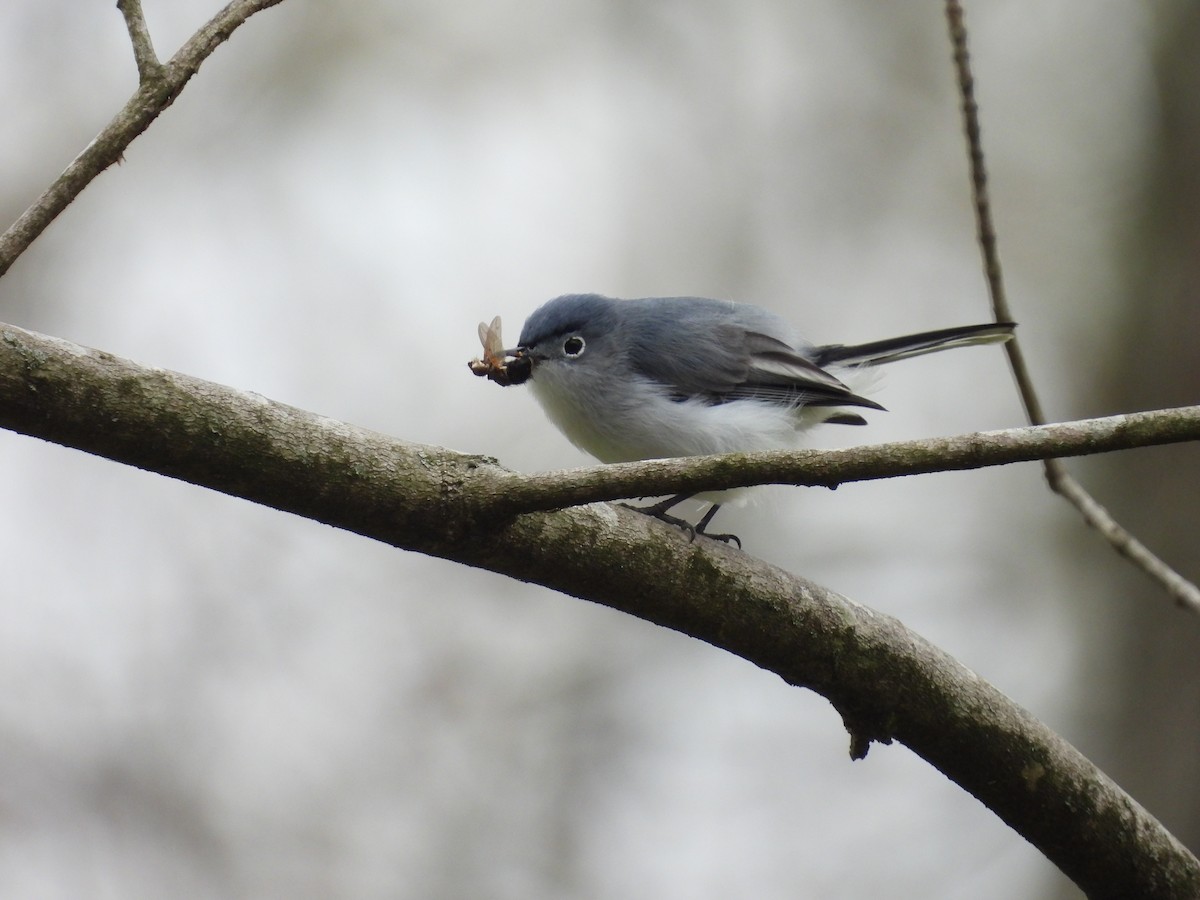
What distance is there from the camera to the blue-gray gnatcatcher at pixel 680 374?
3717 mm

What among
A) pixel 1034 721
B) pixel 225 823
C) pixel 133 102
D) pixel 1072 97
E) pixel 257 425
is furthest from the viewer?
pixel 1072 97

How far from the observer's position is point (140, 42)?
6.89ft

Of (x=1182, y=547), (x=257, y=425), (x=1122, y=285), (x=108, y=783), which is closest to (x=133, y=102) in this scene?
(x=257, y=425)

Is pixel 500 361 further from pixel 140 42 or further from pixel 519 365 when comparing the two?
pixel 140 42

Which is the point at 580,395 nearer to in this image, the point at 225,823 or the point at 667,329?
the point at 667,329

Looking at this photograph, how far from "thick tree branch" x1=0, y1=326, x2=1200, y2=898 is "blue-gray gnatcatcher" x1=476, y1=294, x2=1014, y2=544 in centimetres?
133

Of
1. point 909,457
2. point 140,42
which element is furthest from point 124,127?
point 909,457

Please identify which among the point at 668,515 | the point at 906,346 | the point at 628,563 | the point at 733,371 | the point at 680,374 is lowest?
the point at 628,563

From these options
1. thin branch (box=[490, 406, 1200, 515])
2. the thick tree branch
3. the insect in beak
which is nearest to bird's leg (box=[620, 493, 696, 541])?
the thick tree branch

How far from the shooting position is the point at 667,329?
4.07m

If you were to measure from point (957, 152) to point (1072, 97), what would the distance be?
0.81 metres

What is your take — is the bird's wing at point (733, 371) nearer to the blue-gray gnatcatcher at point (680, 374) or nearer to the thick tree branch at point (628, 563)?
the blue-gray gnatcatcher at point (680, 374)

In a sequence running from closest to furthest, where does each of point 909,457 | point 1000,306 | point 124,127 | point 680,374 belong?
point 909,457 < point 124,127 < point 1000,306 < point 680,374

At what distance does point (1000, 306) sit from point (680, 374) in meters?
1.25
